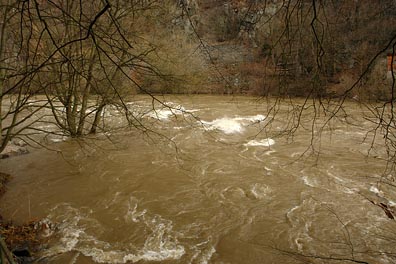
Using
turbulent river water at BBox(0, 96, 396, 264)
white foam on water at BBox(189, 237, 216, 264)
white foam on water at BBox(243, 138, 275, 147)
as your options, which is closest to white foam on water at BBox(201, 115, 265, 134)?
white foam on water at BBox(243, 138, 275, 147)

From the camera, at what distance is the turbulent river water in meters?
4.17

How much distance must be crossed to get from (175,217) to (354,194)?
11.4 feet

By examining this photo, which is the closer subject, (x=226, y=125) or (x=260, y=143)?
(x=260, y=143)

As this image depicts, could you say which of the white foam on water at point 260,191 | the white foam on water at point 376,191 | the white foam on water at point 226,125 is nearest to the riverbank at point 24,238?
the white foam on water at point 260,191

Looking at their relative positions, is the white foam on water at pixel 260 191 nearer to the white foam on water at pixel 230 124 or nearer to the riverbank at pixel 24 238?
the riverbank at pixel 24 238

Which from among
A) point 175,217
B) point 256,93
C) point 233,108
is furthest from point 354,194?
point 256,93

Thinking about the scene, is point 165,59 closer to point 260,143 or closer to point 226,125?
point 226,125

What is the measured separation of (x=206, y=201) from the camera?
5.61 m

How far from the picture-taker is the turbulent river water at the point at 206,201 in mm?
4168

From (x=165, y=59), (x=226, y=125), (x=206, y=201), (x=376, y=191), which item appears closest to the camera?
(x=206, y=201)

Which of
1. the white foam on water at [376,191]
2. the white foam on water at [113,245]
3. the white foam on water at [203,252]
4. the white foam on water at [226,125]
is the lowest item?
the white foam on water at [203,252]

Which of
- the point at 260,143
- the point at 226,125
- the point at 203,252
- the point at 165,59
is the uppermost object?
the point at 165,59

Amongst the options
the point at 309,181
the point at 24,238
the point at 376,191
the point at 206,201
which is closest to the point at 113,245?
the point at 24,238

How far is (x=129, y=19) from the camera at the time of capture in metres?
8.65
